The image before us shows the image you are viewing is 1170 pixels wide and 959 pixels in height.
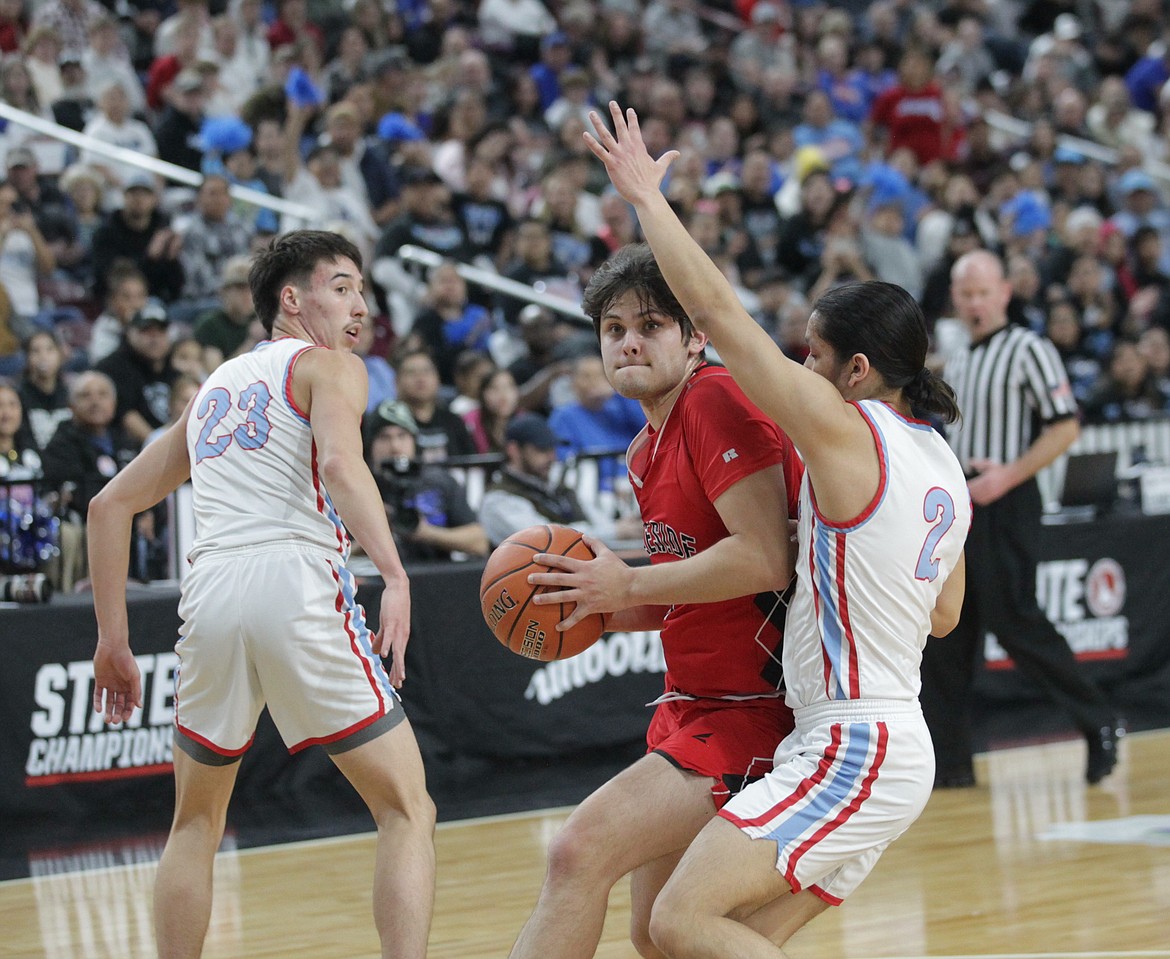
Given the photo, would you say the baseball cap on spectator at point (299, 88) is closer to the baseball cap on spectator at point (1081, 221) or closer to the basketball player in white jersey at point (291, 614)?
the baseball cap on spectator at point (1081, 221)

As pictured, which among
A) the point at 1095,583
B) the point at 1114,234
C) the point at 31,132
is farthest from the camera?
the point at 1114,234

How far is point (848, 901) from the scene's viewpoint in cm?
525

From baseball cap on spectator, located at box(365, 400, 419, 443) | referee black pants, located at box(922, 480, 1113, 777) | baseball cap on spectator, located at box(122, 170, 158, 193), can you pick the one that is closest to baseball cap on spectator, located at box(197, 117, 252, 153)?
baseball cap on spectator, located at box(122, 170, 158, 193)

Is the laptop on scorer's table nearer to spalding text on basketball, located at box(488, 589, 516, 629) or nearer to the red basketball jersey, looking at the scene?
the red basketball jersey

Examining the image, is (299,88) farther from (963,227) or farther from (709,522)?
(709,522)

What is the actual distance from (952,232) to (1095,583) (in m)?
5.47

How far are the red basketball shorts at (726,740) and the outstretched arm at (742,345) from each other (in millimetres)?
684

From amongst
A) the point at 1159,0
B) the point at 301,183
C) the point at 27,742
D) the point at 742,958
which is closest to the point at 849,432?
the point at 742,958

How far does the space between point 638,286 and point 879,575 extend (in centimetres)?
81

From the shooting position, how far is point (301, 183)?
11.4 m

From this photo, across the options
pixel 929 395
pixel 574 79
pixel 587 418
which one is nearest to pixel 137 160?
pixel 587 418

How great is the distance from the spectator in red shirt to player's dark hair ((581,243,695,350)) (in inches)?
488

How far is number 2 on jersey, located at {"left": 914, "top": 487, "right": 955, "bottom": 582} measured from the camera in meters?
3.22

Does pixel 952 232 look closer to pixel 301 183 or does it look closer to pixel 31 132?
pixel 301 183
